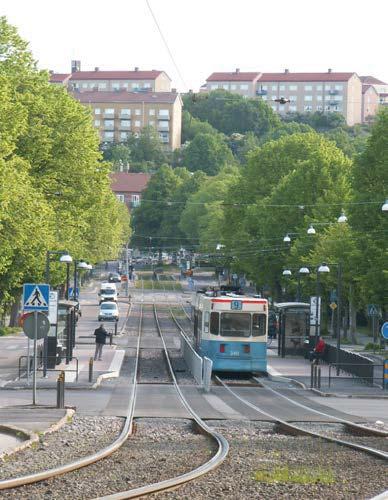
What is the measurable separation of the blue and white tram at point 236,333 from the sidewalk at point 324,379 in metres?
1.77

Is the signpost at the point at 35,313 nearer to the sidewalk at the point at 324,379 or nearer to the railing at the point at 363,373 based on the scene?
the sidewalk at the point at 324,379

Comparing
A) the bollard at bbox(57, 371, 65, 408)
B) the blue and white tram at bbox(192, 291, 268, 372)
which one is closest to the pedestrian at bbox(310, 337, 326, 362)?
the blue and white tram at bbox(192, 291, 268, 372)

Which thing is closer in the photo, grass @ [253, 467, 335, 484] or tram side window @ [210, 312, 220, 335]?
grass @ [253, 467, 335, 484]

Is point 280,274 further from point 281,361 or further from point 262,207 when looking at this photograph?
point 281,361

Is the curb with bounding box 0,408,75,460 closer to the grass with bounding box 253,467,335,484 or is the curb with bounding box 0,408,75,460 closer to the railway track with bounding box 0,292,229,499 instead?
the railway track with bounding box 0,292,229,499

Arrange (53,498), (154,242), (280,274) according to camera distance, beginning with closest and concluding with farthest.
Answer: (53,498) < (280,274) < (154,242)

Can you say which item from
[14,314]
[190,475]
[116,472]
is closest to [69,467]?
[116,472]

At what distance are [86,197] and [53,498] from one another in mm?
42608

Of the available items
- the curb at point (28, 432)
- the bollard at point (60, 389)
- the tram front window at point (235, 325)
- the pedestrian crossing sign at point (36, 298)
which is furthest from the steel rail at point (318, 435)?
the tram front window at point (235, 325)

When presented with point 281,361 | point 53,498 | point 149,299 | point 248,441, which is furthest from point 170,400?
point 149,299

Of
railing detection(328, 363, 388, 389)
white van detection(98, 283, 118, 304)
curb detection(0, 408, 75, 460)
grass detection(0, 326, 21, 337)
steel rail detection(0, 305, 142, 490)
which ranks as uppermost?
white van detection(98, 283, 118, 304)

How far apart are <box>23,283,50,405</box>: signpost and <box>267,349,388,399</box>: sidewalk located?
32.0 ft

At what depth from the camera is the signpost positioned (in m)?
28.3

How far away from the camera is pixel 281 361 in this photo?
54.0m
